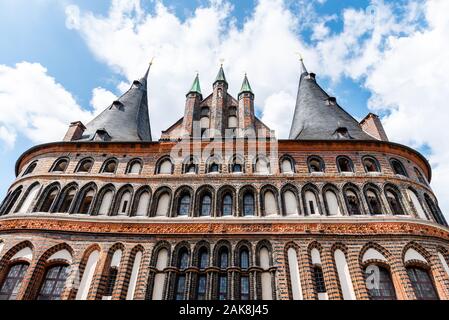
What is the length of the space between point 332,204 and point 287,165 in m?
2.60

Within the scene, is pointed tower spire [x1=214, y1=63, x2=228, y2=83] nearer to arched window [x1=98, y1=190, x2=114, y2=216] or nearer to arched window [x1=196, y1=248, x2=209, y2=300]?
arched window [x1=98, y1=190, x2=114, y2=216]

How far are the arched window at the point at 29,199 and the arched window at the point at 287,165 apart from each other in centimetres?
1091

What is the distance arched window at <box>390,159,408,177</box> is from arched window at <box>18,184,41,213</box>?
1599 centimetres

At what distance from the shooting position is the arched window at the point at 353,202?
11.8m

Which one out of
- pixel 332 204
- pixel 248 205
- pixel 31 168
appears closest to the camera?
pixel 332 204

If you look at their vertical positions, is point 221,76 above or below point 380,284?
above

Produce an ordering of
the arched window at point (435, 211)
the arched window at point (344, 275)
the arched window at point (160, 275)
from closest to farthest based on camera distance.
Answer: the arched window at point (344, 275), the arched window at point (160, 275), the arched window at point (435, 211)

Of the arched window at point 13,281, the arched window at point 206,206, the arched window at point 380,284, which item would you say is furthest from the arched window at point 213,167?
the arched window at point 13,281

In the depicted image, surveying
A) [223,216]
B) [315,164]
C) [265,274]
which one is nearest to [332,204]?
[315,164]

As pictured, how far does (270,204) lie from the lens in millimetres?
12062

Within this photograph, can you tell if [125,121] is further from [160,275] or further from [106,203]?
[160,275]

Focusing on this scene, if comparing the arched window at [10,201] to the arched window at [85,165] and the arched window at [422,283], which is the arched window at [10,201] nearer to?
the arched window at [85,165]

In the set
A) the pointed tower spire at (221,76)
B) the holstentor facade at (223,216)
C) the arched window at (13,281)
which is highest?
the pointed tower spire at (221,76)

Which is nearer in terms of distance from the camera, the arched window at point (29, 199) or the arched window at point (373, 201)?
the arched window at point (373, 201)
